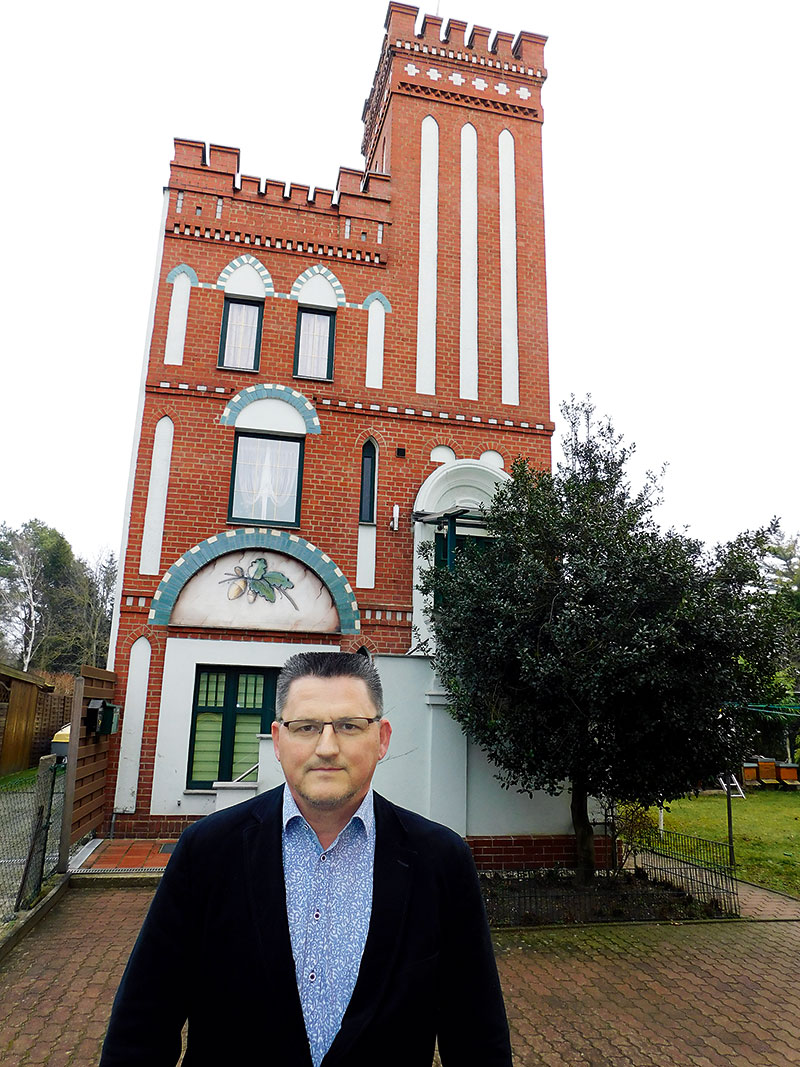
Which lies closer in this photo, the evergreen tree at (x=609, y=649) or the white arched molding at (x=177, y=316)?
the evergreen tree at (x=609, y=649)

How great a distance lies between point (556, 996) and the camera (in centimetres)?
603

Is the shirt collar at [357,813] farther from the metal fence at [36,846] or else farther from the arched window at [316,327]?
the arched window at [316,327]

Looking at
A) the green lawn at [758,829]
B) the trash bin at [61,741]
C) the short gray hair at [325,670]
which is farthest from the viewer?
the trash bin at [61,741]

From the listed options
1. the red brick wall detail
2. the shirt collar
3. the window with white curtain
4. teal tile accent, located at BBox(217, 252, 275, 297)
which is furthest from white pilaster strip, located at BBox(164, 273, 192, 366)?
the shirt collar

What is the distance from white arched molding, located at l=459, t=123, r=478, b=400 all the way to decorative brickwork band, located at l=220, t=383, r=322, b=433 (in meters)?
2.90

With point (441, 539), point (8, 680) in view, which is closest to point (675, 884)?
point (441, 539)

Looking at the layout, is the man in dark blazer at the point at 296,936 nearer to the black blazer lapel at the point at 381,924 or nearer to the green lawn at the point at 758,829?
the black blazer lapel at the point at 381,924

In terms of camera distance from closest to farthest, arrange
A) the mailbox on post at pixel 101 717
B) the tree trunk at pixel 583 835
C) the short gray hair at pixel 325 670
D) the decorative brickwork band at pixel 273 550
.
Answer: the short gray hair at pixel 325 670 < the tree trunk at pixel 583 835 < the mailbox on post at pixel 101 717 < the decorative brickwork band at pixel 273 550

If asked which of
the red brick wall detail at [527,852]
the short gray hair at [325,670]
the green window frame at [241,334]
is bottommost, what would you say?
the red brick wall detail at [527,852]

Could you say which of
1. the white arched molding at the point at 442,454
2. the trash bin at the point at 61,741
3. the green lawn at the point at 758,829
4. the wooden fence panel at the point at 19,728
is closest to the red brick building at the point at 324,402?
the white arched molding at the point at 442,454

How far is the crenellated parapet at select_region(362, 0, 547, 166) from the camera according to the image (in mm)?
14086

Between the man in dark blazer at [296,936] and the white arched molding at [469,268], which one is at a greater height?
the white arched molding at [469,268]

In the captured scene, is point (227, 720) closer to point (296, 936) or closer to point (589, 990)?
point (589, 990)

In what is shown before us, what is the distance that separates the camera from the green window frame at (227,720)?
1094 cm
